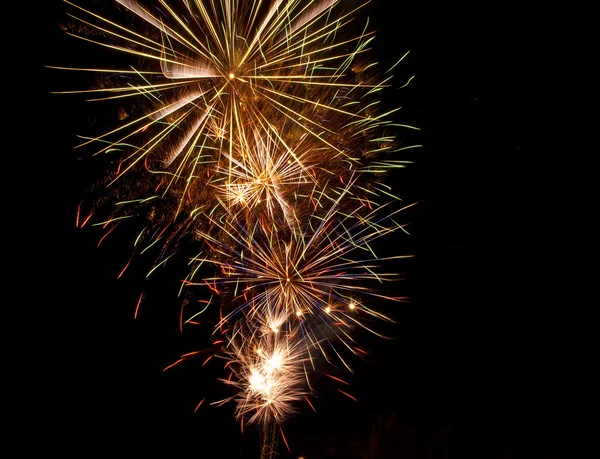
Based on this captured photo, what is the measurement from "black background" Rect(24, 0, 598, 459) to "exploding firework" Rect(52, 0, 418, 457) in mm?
393

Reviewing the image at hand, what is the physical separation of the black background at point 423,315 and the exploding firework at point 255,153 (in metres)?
0.39

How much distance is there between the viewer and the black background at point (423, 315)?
3.64 metres

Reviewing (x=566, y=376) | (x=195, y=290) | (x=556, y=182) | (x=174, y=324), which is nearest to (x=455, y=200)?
(x=556, y=182)

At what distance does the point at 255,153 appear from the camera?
3344mm

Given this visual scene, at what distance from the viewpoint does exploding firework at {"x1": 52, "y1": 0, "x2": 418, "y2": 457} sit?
2.92m

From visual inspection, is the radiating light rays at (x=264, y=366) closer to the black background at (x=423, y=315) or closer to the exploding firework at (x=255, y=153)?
the exploding firework at (x=255, y=153)

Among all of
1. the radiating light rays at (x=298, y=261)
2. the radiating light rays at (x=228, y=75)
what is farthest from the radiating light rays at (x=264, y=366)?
the radiating light rays at (x=228, y=75)

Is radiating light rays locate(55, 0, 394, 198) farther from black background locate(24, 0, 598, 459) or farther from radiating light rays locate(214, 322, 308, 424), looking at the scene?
radiating light rays locate(214, 322, 308, 424)

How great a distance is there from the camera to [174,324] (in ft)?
14.6

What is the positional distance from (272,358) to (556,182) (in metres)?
3.86

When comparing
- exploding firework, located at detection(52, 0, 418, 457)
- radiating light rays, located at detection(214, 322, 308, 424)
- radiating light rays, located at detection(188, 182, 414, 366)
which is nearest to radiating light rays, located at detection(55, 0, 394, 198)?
exploding firework, located at detection(52, 0, 418, 457)

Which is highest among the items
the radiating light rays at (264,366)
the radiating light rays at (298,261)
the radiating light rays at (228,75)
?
the radiating light rays at (228,75)

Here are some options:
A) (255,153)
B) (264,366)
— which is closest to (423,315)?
(264,366)

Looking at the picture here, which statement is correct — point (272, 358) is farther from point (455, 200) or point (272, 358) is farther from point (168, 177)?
point (455, 200)
